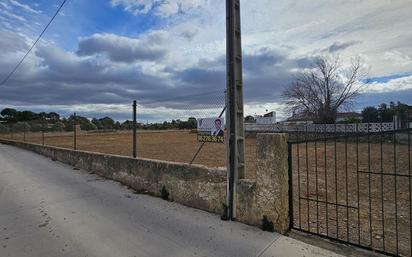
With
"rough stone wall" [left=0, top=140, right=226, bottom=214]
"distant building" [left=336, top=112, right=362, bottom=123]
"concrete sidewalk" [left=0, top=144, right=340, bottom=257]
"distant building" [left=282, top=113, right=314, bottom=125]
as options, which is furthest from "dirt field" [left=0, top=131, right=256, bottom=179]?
"distant building" [left=336, top=112, right=362, bottom=123]

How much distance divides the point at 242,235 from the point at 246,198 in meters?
0.75

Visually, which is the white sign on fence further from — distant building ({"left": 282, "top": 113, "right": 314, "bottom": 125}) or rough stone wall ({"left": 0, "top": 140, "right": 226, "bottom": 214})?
distant building ({"left": 282, "top": 113, "right": 314, "bottom": 125})

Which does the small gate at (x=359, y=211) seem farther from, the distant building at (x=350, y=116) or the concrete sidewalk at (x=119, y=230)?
the distant building at (x=350, y=116)

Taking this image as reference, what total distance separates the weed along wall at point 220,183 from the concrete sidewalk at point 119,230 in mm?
242

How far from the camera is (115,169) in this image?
9.98 m

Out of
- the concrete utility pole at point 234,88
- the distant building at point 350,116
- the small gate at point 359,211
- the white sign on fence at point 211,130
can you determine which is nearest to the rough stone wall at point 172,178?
the concrete utility pole at point 234,88

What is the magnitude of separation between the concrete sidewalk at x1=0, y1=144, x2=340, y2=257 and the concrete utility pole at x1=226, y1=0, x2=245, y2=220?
1230mm

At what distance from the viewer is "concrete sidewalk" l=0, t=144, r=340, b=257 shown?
4.51 meters

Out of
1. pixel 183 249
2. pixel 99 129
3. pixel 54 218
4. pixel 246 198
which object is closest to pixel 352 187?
pixel 246 198

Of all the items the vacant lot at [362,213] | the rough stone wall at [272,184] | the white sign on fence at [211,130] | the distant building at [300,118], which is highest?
the distant building at [300,118]

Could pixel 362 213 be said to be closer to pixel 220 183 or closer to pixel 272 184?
pixel 272 184

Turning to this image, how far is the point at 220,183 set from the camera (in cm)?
620

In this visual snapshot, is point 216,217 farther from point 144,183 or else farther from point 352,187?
point 352,187

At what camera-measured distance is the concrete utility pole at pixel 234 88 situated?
6.24 metres
